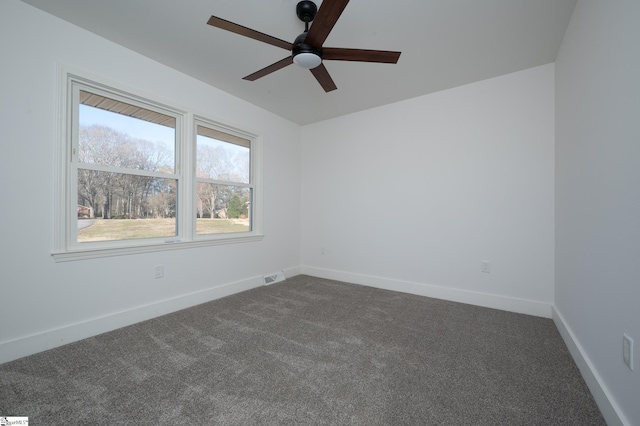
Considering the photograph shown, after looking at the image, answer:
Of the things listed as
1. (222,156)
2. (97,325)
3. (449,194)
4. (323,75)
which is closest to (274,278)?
(222,156)

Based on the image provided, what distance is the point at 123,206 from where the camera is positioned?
253 centimetres

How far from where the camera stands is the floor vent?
380 cm

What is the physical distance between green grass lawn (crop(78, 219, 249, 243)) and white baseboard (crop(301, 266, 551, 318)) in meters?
1.93

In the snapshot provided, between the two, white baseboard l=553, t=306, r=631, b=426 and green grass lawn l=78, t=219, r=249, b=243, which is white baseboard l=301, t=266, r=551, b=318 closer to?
white baseboard l=553, t=306, r=631, b=426

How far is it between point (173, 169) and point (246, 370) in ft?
7.30

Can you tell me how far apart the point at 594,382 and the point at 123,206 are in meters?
3.75

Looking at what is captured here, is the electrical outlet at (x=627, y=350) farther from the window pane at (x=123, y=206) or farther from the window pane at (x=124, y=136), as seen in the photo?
the window pane at (x=124, y=136)

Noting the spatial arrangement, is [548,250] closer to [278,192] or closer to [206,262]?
[278,192]

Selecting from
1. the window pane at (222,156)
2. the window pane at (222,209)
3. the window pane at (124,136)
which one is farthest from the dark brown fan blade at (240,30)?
the window pane at (222,209)

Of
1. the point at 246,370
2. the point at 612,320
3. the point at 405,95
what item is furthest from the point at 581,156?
the point at 246,370

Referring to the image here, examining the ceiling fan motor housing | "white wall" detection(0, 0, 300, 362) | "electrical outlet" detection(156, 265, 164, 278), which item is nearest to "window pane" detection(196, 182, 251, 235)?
"white wall" detection(0, 0, 300, 362)

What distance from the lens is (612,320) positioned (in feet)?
4.29

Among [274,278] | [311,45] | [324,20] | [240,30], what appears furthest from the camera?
[274,278]

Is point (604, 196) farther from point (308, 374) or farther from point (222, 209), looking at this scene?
point (222, 209)
